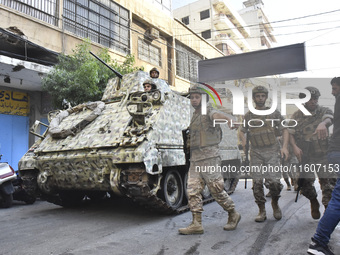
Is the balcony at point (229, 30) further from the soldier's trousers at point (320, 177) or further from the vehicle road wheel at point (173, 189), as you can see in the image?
the soldier's trousers at point (320, 177)

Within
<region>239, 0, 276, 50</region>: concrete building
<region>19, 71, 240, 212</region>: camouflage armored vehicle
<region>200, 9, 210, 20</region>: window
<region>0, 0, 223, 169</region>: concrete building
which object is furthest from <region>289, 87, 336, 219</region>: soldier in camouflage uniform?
<region>239, 0, 276, 50</region>: concrete building

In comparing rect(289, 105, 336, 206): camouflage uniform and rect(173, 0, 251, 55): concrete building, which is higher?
rect(173, 0, 251, 55): concrete building

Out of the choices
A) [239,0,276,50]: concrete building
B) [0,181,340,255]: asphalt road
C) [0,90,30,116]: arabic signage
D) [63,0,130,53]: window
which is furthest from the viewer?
[239,0,276,50]: concrete building

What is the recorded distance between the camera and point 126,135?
4676mm

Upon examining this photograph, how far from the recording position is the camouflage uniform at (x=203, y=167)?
375cm

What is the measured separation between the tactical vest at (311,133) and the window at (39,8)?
31.1 ft

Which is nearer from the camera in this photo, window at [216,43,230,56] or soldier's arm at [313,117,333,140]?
soldier's arm at [313,117,333,140]

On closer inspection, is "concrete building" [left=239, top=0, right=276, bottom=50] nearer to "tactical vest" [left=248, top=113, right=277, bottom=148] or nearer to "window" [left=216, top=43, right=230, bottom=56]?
"window" [left=216, top=43, right=230, bottom=56]

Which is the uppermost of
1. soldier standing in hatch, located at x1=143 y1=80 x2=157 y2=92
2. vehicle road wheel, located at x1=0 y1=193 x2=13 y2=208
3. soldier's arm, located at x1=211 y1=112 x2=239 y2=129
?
soldier standing in hatch, located at x1=143 y1=80 x2=157 y2=92

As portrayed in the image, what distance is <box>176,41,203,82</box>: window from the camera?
1828 centimetres

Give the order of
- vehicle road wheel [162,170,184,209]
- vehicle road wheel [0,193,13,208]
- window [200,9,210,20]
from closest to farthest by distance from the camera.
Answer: vehicle road wheel [162,170,184,209]
vehicle road wheel [0,193,13,208]
window [200,9,210,20]

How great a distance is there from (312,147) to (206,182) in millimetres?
1442

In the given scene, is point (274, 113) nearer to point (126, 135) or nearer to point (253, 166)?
point (253, 166)

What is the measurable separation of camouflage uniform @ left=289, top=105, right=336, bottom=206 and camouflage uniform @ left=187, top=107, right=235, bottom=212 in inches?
41.0
